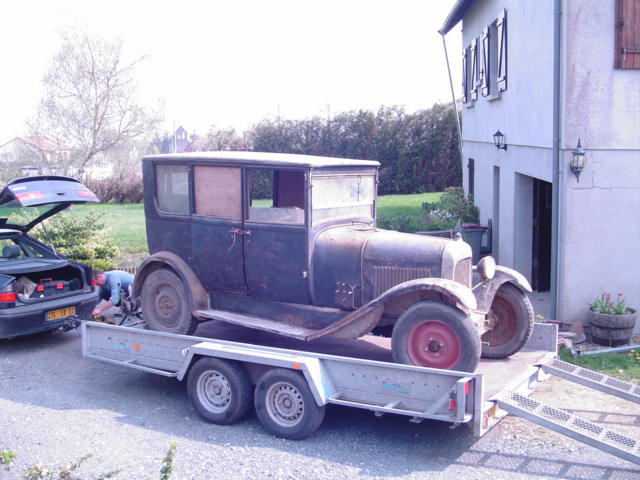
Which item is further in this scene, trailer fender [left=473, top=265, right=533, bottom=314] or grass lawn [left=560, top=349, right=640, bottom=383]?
grass lawn [left=560, top=349, right=640, bottom=383]

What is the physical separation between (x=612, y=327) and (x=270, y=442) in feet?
14.8

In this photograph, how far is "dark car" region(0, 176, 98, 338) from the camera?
8125mm

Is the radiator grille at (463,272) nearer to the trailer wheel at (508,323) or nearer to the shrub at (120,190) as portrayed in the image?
the trailer wheel at (508,323)

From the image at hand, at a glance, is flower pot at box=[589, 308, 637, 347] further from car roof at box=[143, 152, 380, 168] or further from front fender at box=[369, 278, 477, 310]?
car roof at box=[143, 152, 380, 168]

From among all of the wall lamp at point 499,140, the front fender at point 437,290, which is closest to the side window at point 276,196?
the front fender at point 437,290

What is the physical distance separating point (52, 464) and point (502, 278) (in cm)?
410

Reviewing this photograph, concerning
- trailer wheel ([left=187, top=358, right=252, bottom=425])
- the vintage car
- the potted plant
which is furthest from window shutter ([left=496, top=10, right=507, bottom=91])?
trailer wheel ([left=187, top=358, right=252, bottom=425])

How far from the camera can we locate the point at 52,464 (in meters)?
5.33

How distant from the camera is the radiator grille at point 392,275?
6.03 metres

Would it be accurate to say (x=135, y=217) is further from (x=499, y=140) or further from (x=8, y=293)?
(x=8, y=293)

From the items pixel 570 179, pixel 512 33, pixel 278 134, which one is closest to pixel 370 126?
pixel 278 134

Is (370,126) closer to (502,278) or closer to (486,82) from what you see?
(486,82)

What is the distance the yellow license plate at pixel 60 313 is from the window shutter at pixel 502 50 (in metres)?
7.65

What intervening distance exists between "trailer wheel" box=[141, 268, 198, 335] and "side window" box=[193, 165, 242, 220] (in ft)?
2.53
